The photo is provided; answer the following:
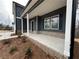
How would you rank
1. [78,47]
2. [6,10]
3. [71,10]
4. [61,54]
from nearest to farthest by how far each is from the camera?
[78,47], [71,10], [61,54], [6,10]

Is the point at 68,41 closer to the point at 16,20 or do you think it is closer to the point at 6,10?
the point at 16,20

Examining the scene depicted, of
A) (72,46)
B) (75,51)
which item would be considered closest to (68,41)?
(72,46)

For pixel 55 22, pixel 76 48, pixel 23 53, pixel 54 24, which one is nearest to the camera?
A: pixel 76 48

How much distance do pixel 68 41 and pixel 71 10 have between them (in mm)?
1110

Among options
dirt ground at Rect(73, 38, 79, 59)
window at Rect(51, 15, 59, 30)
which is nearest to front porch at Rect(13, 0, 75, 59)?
window at Rect(51, 15, 59, 30)

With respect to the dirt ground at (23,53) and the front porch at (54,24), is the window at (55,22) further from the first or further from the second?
the dirt ground at (23,53)

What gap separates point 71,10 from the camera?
287 centimetres

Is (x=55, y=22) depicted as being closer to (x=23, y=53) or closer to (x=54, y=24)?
(x=54, y=24)

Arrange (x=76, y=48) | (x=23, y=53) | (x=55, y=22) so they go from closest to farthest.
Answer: (x=76, y=48), (x=23, y=53), (x=55, y=22)

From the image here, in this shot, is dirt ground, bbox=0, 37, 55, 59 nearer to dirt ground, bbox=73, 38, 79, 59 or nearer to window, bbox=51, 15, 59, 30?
dirt ground, bbox=73, 38, 79, 59

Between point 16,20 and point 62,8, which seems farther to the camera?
point 16,20

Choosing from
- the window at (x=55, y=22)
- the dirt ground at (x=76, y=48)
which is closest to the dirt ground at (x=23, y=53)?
the dirt ground at (x=76, y=48)

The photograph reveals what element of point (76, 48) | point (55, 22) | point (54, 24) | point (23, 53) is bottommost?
point (23, 53)

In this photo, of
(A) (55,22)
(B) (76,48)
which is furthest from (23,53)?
(A) (55,22)
